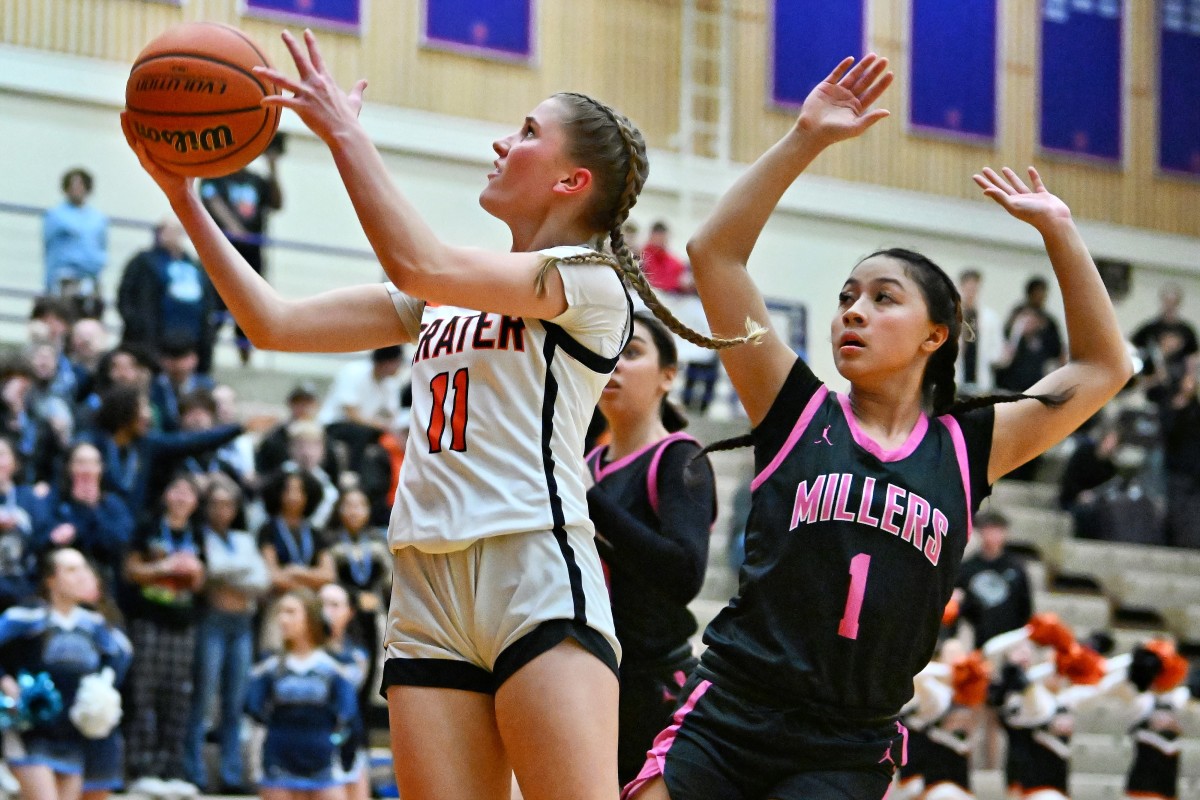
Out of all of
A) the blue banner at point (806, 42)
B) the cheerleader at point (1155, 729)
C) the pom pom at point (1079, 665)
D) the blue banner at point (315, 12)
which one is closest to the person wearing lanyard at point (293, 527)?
the pom pom at point (1079, 665)

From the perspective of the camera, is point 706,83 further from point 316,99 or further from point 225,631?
point 316,99

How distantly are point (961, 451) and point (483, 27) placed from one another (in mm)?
12801

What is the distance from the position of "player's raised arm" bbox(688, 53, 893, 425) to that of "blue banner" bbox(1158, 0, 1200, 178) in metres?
16.4

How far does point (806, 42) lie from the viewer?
17.1 m

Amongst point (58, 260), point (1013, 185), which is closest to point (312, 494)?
point (58, 260)

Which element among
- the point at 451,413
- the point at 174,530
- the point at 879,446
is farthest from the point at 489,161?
the point at 451,413

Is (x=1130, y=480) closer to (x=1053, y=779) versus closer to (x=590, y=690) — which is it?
(x=1053, y=779)

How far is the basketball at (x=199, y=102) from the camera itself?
134 inches

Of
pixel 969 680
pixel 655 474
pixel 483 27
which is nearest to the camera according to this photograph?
pixel 655 474

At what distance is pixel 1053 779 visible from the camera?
9.40 m

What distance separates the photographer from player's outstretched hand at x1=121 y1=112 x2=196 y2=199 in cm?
337

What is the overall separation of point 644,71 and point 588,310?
13.6 meters

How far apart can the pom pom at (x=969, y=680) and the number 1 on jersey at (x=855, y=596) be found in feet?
20.2

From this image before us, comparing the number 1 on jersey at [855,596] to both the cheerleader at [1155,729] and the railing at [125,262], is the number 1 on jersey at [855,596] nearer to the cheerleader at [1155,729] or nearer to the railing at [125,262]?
the cheerleader at [1155,729]
